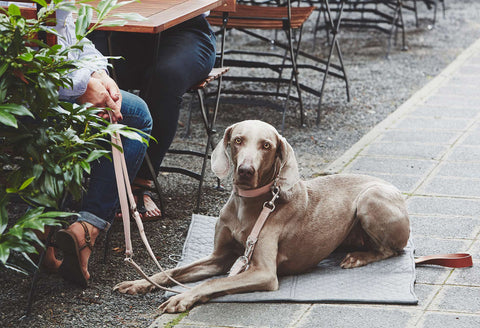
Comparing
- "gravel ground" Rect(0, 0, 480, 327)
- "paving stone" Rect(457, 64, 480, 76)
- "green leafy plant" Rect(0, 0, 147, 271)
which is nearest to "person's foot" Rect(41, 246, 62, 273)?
"gravel ground" Rect(0, 0, 480, 327)

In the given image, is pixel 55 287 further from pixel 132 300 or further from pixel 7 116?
pixel 7 116

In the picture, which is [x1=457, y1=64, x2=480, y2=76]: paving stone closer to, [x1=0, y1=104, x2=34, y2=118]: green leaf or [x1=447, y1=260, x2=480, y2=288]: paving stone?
[x1=447, y1=260, x2=480, y2=288]: paving stone

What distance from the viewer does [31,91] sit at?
242 centimetres

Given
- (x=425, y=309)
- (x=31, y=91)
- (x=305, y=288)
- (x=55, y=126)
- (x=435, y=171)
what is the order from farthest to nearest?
(x=435, y=171), (x=305, y=288), (x=425, y=309), (x=55, y=126), (x=31, y=91)

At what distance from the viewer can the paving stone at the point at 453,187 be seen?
457cm

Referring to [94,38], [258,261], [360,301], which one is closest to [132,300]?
[258,261]

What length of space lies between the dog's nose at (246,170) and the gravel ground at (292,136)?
666 mm

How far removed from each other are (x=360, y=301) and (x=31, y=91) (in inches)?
64.1

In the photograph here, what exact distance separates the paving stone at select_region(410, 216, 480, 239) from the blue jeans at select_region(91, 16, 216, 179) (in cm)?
146

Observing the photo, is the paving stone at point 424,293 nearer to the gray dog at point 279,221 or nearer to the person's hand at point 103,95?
the gray dog at point 279,221

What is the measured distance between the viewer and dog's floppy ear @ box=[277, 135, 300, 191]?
333 cm

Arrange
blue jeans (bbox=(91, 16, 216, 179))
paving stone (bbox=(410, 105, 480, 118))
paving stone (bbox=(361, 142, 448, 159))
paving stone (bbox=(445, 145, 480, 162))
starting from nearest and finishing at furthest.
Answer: blue jeans (bbox=(91, 16, 216, 179)) → paving stone (bbox=(445, 145, 480, 162)) → paving stone (bbox=(361, 142, 448, 159)) → paving stone (bbox=(410, 105, 480, 118))

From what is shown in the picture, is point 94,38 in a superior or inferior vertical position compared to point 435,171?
superior

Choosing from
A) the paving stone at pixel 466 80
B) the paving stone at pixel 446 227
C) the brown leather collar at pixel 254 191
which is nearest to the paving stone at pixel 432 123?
the paving stone at pixel 466 80
